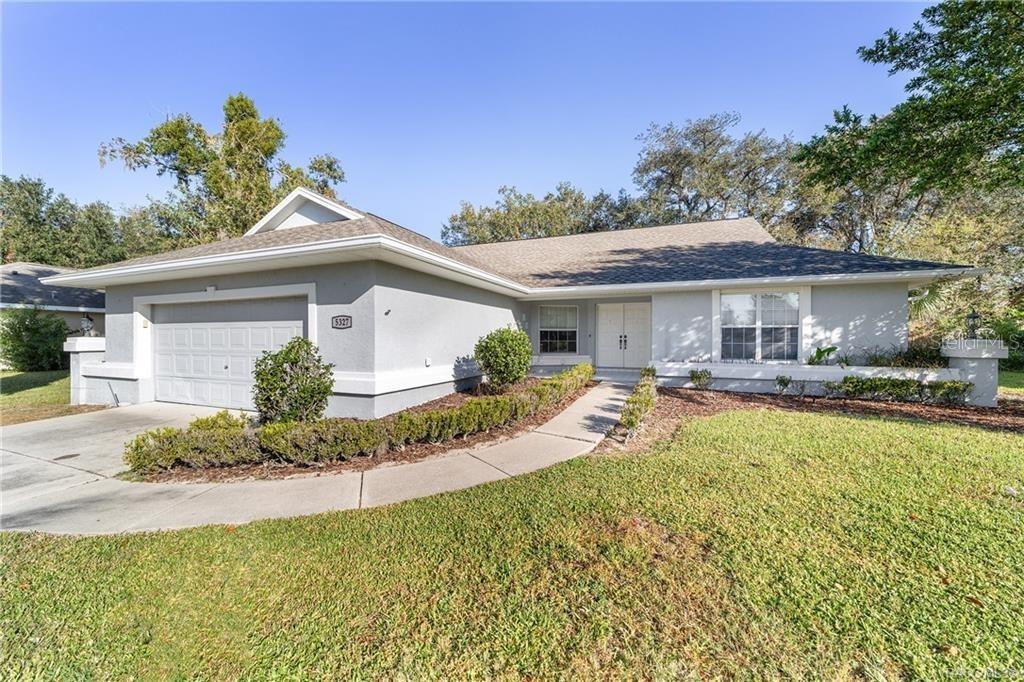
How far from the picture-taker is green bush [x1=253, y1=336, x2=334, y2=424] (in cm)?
571

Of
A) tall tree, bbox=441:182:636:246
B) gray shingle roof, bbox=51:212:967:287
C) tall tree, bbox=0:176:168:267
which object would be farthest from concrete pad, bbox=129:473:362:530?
tall tree, bbox=0:176:168:267

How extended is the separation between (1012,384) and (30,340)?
32.3 metres

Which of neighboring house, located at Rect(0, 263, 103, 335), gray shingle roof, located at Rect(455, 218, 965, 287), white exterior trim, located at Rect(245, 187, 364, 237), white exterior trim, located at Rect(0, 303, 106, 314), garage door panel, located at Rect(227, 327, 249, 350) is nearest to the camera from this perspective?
garage door panel, located at Rect(227, 327, 249, 350)

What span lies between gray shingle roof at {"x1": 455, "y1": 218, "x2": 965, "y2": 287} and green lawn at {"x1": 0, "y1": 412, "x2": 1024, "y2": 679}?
6.77 metres

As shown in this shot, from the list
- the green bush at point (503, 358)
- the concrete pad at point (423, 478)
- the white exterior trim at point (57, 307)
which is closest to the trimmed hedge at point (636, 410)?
the concrete pad at point (423, 478)

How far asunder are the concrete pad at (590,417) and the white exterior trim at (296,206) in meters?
6.19

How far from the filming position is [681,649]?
2150 millimetres

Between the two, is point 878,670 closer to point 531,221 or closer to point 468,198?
point 531,221

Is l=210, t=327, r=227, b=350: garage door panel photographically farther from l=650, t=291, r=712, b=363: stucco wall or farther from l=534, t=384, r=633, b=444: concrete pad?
l=650, t=291, r=712, b=363: stucco wall

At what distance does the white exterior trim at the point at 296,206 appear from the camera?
897cm

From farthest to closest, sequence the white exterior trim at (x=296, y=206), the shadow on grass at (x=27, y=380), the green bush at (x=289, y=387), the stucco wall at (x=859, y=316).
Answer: the shadow on grass at (x=27, y=380) → the stucco wall at (x=859, y=316) → the white exterior trim at (x=296, y=206) → the green bush at (x=289, y=387)

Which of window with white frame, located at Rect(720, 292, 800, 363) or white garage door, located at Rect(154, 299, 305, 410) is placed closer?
white garage door, located at Rect(154, 299, 305, 410)

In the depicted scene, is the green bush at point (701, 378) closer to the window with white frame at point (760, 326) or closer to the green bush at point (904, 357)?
the window with white frame at point (760, 326)

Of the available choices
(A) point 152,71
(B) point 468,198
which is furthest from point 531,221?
(A) point 152,71
